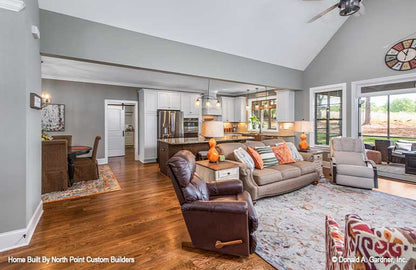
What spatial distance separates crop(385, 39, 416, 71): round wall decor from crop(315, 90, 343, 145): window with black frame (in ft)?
3.96

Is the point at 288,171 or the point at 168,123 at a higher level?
the point at 168,123

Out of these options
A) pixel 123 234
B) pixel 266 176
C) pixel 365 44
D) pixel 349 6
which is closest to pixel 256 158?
pixel 266 176

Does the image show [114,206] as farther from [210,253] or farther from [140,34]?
[140,34]

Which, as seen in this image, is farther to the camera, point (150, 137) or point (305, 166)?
point (150, 137)

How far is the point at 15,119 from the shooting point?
6.84ft

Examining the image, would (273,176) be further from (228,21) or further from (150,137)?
(150,137)

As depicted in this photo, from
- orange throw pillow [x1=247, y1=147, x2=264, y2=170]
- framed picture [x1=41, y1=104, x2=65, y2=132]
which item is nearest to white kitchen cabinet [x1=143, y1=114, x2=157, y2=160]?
framed picture [x1=41, y1=104, x2=65, y2=132]

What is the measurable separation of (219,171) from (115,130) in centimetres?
662

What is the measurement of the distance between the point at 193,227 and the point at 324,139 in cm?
542

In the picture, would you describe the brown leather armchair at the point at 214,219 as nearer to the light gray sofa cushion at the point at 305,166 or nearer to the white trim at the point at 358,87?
the light gray sofa cushion at the point at 305,166

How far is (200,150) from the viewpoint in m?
5.08

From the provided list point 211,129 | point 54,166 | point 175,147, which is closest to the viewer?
point 211,129

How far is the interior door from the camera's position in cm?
790

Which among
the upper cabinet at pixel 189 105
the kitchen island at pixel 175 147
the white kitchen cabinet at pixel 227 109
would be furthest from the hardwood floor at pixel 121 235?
the white kitchen cabinet at pixel 227 109
